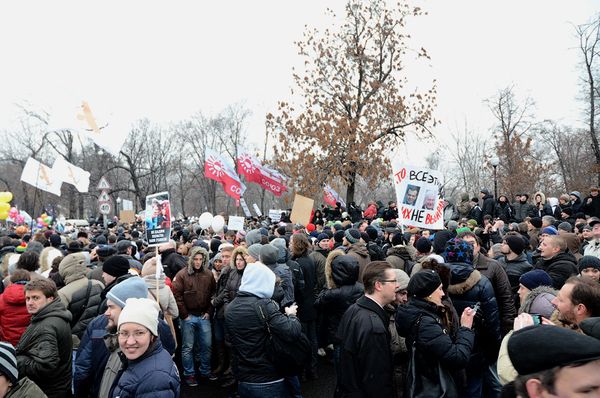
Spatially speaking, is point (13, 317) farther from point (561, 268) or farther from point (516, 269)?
point (561, 268)

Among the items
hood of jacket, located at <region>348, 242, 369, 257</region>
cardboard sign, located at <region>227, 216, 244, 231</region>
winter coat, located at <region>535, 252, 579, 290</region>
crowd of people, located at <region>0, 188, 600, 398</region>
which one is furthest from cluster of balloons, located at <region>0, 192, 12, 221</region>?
winter coat, located at <region>535, 252, 579, 290</region>

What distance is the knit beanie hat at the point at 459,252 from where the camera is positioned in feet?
15.2

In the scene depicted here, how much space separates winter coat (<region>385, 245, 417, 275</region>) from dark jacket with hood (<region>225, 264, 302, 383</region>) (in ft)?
10.5

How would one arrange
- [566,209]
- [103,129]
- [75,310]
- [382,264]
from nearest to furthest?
1. [382,264]
2. [75,310]
3. [103,129]
4. [566,209]

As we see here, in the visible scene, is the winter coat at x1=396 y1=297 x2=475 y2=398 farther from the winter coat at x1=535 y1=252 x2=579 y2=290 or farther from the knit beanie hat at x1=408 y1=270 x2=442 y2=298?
the winter coat at x1=535 y1=252 x2=579 y2=290

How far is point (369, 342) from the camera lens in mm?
3834

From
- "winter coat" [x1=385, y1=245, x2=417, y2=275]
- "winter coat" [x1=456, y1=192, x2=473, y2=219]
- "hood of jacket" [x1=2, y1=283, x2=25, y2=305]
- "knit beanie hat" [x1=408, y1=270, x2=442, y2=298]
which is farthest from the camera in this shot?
"winter coat" [x1=456, y1=192, x2=473, y2=219]

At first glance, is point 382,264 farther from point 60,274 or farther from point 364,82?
point 364,82

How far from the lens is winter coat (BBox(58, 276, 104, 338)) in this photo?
539 cm

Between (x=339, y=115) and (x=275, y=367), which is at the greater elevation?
(x=339, y=115)

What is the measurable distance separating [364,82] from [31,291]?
21.1 metres

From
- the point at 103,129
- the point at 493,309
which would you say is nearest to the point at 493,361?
the point at 493,309

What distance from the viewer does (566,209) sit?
13734 millimetres

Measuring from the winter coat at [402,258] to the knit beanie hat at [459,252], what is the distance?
262 cm
